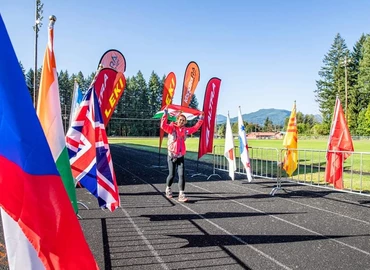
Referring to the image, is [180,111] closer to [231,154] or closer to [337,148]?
[231,154]

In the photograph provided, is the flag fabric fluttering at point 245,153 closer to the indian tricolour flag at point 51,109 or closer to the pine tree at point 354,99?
the indian tricolour flag at point 51,109

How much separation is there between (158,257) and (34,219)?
3.01 m

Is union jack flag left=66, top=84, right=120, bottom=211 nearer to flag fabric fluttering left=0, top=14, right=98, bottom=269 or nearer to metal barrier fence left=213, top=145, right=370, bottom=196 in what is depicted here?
flag fabric fluttering left=0, top=14, right=98, bottom=269

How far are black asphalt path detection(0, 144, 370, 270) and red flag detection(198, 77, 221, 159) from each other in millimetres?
2721

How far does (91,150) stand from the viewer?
5598mm

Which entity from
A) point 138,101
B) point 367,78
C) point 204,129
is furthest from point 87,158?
point 138,101

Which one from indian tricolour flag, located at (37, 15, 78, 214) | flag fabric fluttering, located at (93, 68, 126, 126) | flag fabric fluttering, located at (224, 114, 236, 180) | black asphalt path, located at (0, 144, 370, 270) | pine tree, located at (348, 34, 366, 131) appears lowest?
black asphalt path, located at (0, 144, 370, 270)

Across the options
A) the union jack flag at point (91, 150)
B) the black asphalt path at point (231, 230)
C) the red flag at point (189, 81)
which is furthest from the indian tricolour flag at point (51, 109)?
the red flag at point (189, 81)

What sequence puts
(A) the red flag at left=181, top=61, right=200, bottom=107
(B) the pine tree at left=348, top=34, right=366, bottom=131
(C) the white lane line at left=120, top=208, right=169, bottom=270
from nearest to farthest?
(C) the white lane line at left=120, top=208, right=169, bottom=270 < (A) the red flag at left=181, top=61, right=200, bottom=107 < (B) the pine tree at left=348, top=34, right=366, bottom=131

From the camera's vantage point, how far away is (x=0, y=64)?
181 cm

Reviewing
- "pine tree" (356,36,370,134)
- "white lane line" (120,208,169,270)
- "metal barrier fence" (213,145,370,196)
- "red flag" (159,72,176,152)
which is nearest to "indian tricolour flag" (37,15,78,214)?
"white lane line" (120,208,169,270)

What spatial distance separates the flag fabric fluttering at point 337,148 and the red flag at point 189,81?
5674mm

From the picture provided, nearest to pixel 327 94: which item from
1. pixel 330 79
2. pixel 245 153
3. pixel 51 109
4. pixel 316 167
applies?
pixel 330 79

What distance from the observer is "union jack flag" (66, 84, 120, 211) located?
5.48 metres
